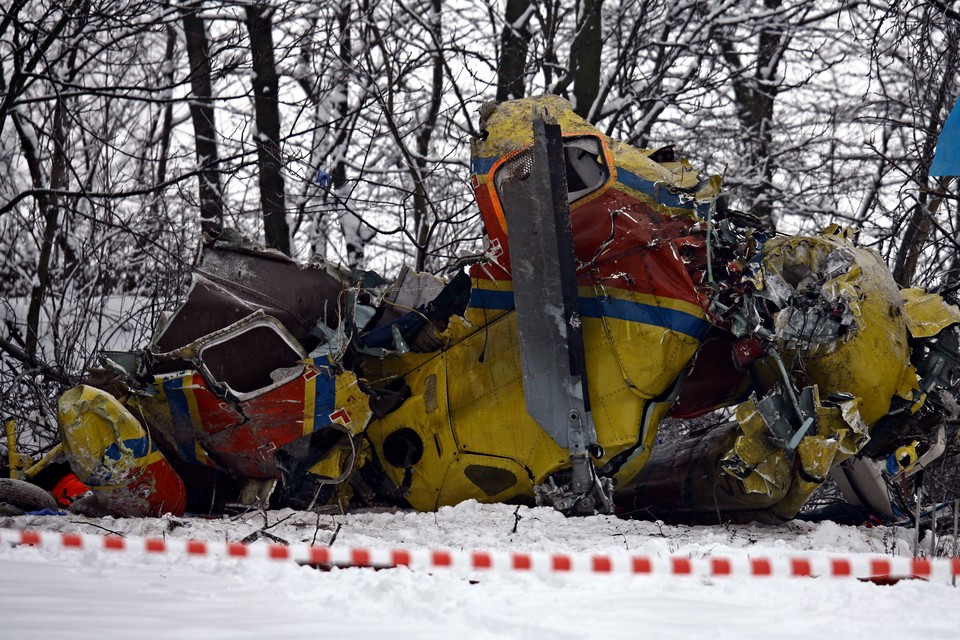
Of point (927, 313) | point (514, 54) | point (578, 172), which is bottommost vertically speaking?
point (927, 313)

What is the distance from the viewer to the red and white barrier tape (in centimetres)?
355

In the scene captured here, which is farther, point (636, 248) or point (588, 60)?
point (588, 60)

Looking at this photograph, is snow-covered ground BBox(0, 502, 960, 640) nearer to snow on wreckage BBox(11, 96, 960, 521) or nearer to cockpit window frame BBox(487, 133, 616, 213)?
snow on wreckage BBox(11, 96, 960, 521)

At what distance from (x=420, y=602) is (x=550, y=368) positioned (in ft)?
6.70

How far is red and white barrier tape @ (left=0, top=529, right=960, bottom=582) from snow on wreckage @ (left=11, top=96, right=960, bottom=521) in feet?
3.38

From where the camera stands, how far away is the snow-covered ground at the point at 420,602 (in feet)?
9.21

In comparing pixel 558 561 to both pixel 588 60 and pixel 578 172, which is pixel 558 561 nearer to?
pixel 578 172

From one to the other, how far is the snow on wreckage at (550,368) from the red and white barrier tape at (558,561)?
1.03 meters

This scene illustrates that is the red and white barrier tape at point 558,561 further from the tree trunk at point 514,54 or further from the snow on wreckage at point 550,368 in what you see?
the tree trunk at point 514,54

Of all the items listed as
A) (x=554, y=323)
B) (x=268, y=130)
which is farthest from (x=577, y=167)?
(x=268, y=130)

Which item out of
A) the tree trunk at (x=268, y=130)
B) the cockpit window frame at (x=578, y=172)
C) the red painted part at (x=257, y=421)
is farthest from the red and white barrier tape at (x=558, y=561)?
the tree trunk at (x=268, y=130)

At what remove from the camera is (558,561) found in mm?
3621

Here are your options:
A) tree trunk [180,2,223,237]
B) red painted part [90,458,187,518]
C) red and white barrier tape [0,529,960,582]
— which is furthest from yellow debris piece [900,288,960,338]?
tree trunk [180,2,223,237]

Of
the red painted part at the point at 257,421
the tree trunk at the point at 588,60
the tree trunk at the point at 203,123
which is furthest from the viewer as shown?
the tree trunk at the point at 588,60
